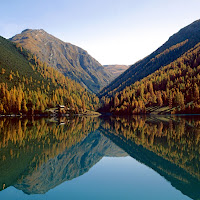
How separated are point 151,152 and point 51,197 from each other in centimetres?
1927

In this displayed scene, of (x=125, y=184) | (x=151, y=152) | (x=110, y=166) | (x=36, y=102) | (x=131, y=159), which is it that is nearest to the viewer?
(x=125, y=184)

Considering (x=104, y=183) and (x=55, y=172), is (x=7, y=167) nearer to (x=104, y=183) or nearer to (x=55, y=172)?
(x=55, y=172)

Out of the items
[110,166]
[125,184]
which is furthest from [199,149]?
[125,184]

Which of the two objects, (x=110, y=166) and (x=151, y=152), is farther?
(x=151, y=152)

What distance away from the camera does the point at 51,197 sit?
57.2 feet

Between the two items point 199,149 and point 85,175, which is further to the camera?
point 199,149

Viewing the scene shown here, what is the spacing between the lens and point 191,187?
18031mm

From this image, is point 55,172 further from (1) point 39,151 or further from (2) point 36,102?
(2) point 36,102

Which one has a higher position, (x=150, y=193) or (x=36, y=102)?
(x=36, y=102)

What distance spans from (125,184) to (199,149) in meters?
16.6

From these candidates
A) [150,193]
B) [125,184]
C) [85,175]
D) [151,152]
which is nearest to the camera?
[150,193]

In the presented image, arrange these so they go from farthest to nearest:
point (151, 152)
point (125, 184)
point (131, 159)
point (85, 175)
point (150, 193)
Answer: point (151, 152) → point (131, 159) → point (85, 175) → point (125, 184) → point (150, 193)

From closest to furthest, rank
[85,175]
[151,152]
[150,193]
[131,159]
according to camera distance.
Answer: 1. [150,193]
2. [85,175]
3. [131,159]
4. [151,152]

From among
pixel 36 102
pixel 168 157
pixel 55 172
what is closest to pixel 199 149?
pixel 168 157
